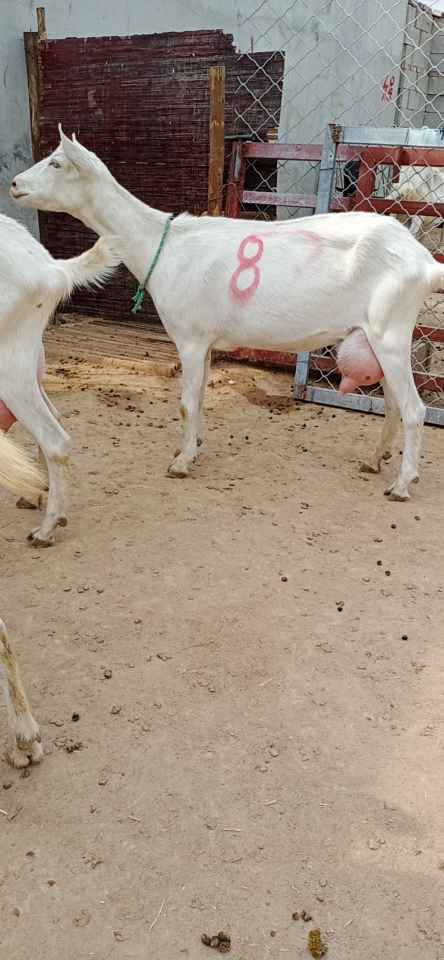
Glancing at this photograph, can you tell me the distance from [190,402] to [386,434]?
1052mm

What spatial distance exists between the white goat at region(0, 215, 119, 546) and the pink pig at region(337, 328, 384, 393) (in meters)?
1.27

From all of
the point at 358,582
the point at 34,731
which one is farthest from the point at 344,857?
the point at 358,582

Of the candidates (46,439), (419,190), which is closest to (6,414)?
(46,439)

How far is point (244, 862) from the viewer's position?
1.77 meters

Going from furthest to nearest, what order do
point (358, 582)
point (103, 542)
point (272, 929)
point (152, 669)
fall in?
point (103, 542) → point (358, 582) → point (152, 669) → point (272, 929)

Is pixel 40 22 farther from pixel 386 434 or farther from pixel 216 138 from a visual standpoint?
pixel 386 434

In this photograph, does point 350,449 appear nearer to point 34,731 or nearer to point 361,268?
point 361,268

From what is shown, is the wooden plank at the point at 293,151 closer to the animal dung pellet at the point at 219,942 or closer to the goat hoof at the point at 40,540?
the goat hoof at the point at 40,540

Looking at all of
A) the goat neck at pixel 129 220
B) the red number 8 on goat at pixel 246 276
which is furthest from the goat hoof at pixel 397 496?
the goat neck at pixel 129 220

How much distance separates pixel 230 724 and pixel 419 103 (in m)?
14.2

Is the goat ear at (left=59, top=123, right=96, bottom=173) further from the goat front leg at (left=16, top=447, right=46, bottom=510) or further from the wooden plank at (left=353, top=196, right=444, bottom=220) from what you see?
the wooden plank at (left=353, top=196, right=444, bottom=220)

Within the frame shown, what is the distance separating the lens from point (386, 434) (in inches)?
159

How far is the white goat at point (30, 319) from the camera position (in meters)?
2.88

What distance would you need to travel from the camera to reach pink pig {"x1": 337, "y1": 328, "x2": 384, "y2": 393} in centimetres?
375
